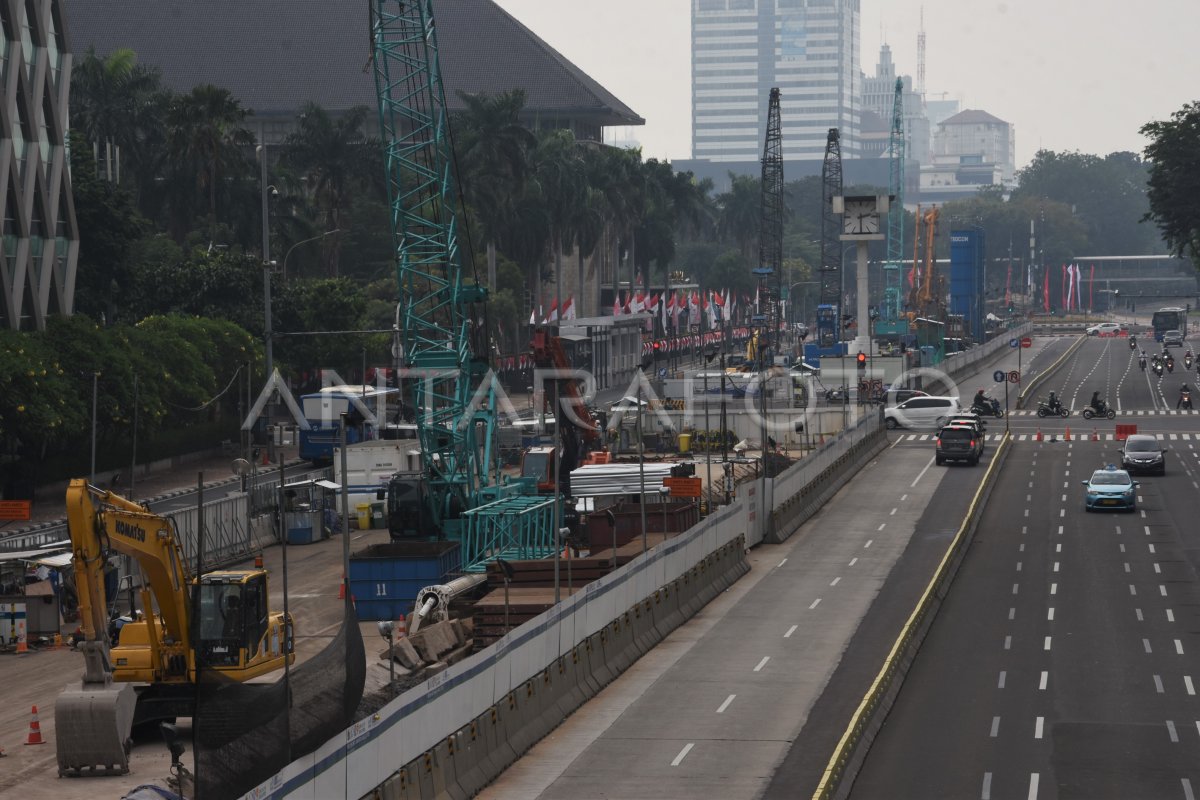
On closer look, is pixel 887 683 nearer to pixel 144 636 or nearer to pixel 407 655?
pixel 407 655

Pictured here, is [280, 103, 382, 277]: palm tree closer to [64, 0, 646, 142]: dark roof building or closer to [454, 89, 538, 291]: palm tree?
[454, 89, 538, 291]: palm tree

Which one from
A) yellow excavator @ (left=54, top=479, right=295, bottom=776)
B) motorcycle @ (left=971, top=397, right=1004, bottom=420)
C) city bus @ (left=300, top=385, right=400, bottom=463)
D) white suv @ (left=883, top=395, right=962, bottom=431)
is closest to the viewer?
yellow excavator @ (left=54, top=479, right=295, bottom=776)

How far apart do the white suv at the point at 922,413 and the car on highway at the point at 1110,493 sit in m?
28.5

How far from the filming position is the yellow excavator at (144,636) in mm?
31438

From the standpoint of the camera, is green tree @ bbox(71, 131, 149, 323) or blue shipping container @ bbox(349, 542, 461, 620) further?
green tree @ bbox(71, 131, 149, 323)

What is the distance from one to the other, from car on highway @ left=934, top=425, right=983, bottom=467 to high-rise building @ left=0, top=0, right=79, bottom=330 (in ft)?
135

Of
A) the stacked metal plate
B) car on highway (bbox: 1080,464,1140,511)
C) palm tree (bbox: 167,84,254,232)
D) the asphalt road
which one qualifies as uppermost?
palm tree (bbox: 167,84,254,232)

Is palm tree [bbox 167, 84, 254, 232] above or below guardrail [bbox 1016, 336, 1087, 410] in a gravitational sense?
above

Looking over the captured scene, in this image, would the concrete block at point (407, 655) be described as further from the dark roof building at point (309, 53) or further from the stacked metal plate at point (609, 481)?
the dark roof building at point (309, 53)

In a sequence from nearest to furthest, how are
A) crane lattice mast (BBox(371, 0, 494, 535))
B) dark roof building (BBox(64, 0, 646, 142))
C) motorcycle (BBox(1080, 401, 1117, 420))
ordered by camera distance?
crane lattice mast (BBox(371, 0, 494, 535))
motorcycle (BBox(1080, 401, 1117, 420))
dark roof building (BBox(64, 0, 646, 142))

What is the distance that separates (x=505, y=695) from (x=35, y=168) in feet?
185

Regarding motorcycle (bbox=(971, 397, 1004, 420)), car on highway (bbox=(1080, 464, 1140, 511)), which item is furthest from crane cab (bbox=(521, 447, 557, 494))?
motorcycle (bbox=(971, 397, 1004, 420))

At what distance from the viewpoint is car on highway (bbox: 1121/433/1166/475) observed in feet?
254

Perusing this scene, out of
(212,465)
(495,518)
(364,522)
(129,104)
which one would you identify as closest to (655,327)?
(129,104)
